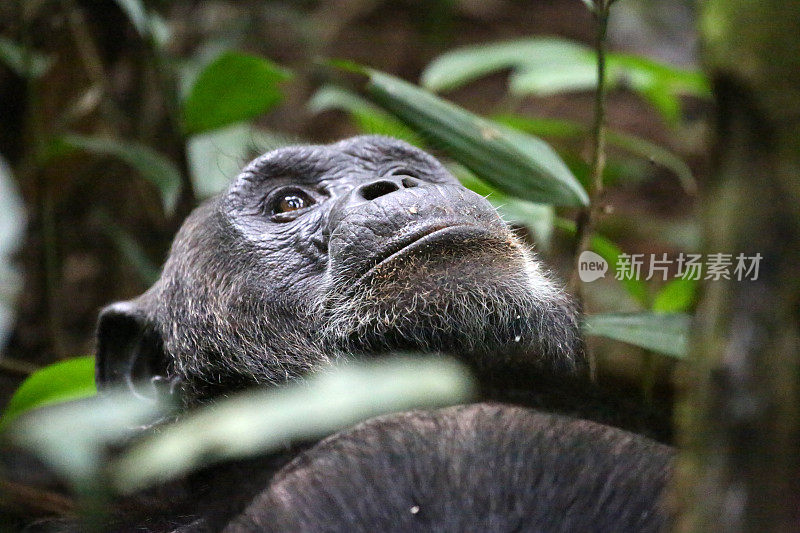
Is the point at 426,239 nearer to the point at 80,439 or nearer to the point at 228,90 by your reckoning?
the point at 80,439

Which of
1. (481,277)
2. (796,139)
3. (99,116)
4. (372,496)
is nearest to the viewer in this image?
(796,139)

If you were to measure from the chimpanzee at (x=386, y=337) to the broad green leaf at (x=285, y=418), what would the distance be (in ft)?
0.25

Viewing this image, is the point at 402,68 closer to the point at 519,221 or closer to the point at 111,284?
the point at 111,284

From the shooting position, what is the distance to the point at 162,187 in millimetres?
3189

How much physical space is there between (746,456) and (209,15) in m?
5.57

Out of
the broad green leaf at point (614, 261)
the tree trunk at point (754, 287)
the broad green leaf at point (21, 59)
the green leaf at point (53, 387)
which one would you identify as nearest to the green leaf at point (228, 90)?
the broad green leaf at point (21, 59)

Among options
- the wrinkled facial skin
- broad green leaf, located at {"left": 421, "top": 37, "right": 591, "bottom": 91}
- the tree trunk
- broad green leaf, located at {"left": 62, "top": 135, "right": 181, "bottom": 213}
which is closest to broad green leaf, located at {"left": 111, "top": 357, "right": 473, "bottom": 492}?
the wrinkled facial skin

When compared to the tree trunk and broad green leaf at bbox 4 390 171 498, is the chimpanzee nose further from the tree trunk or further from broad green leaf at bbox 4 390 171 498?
the tree trunk

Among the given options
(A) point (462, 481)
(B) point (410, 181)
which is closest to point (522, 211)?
(B) point (410, 181)

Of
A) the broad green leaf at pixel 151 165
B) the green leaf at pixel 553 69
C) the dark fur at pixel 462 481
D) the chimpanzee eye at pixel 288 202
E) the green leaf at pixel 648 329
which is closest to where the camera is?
the dark fur at pixel 462 481

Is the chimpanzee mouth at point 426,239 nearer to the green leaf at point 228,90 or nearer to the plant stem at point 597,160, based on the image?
the plant stem at point 597,160

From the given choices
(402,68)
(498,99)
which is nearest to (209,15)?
(402,68)

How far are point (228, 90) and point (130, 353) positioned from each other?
44.4 inches

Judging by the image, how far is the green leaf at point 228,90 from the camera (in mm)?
3277
